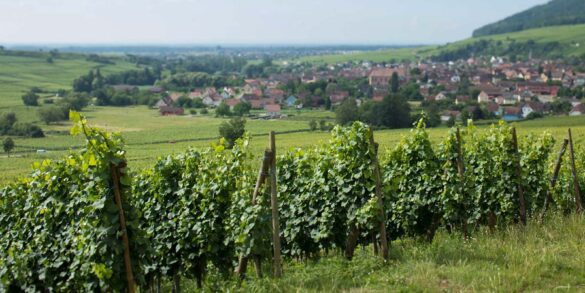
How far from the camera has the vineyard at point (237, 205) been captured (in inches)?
294

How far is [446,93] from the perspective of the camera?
120 meters

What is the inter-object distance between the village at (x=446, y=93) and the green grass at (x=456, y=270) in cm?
7548

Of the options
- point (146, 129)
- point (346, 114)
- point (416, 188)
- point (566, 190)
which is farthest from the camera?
point (346, 114)

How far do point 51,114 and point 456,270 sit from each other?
87.1m

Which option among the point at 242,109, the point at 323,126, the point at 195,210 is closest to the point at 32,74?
the point at 242,109

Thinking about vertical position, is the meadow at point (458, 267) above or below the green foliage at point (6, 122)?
above

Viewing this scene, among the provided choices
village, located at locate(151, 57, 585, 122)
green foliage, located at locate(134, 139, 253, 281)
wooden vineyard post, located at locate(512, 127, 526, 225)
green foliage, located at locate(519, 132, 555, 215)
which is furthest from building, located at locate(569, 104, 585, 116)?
green foliage, located at locate(134, 139, 253, 281)

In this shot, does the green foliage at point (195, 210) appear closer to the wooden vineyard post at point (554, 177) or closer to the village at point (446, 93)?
the wooden vineyard post at point (554, 177)

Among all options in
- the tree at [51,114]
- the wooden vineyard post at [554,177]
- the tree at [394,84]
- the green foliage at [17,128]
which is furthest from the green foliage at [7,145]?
the tree at [394,84]

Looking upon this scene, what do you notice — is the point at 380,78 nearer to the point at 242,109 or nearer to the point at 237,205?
the point at 242,109

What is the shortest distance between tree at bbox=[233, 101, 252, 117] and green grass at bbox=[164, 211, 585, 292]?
3597 inches

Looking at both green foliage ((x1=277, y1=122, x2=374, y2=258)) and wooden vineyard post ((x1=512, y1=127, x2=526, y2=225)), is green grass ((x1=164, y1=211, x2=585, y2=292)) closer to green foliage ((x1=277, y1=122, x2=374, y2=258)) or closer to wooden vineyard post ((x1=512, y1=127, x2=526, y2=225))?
green foliage ((x1=277, y1=122, x2=374, y2=258))

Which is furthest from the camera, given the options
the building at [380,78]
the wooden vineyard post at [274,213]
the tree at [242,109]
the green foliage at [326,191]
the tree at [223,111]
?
the building at [380,78]

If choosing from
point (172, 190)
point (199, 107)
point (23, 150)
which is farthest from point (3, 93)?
point (172, 190)
